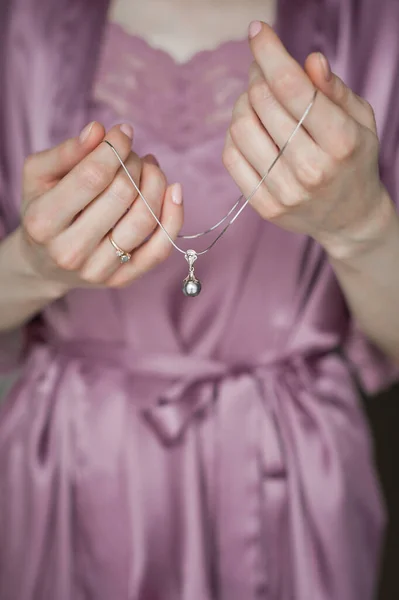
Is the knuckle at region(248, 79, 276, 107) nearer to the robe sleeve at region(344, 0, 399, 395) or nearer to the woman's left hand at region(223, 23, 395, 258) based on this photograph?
the woman's left hand at region(223, 23, 395, 258)

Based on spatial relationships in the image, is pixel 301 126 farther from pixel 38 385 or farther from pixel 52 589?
pixel 52 589

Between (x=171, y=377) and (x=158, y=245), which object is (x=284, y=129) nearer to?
(x=158, y=245)

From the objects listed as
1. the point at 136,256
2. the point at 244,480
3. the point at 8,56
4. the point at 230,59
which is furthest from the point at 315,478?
the point at 8,56

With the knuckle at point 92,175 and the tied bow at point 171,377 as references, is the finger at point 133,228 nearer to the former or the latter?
the knuckle at point 92,175

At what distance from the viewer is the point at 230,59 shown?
23.2 inches

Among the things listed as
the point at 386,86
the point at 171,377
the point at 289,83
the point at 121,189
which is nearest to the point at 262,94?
the point at 289,83

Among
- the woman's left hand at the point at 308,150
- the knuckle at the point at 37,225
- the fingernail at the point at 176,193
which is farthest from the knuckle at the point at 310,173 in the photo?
the knuckle at the point at 37,225

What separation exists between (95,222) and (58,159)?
0.06 meters

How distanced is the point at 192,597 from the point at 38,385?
297mm

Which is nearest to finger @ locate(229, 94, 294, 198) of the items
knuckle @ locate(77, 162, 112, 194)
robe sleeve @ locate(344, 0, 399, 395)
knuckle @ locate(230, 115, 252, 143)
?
knuckle @ locate(230, 115, 252, 143)

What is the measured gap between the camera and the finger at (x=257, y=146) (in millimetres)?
438

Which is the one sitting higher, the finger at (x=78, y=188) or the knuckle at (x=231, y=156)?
the finger at (x=78, y=188)

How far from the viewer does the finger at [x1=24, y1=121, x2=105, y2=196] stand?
0.44 m

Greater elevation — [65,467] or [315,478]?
[65,467]
